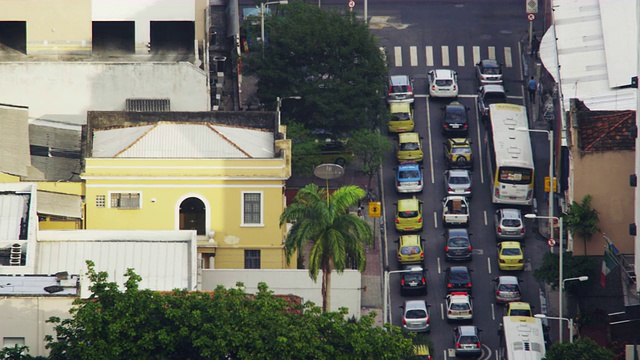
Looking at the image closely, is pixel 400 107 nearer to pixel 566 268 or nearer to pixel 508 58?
pixel 508 58

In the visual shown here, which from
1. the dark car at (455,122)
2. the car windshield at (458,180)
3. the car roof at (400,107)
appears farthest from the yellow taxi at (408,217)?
the car roof at (400,107)

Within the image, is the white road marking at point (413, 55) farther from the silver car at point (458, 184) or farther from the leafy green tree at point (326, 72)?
the silver car at point (458, 184)

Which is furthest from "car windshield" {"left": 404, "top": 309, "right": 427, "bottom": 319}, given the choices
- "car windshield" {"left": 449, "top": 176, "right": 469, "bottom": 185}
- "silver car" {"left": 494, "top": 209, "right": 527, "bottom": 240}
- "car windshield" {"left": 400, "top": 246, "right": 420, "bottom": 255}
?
"car windshield" {"left": 449, "top": 176, "right": 469, "bottom": 185}

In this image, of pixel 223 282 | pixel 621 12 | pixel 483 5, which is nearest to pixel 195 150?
pixel 223 282

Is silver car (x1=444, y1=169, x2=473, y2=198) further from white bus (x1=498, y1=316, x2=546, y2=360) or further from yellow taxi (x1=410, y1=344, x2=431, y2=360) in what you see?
yellow taxi (x1=410, y1=344, x2=431, y2=360)

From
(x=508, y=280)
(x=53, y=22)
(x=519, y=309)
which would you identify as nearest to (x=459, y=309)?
(x=519, y=309)

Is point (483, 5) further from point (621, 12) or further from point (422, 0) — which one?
point (621, 12)
